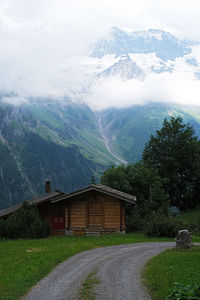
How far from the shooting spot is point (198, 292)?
34.9ft

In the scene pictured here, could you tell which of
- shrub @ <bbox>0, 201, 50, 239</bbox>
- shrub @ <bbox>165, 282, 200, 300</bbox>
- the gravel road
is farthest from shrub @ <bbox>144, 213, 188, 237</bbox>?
shrub @ <bbox>165, 282, 200, 300</bbox>

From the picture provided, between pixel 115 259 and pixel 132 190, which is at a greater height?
pixel 132 190

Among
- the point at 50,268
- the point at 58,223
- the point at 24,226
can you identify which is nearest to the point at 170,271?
the point at 50,268

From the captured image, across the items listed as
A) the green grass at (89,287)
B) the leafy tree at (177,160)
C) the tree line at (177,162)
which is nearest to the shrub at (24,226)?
the green grass at (89,287)

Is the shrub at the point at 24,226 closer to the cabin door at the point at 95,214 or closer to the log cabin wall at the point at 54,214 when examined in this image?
the cabin door at the point at 95,214

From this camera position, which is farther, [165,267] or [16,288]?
[165,267]

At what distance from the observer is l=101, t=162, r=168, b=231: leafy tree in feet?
170

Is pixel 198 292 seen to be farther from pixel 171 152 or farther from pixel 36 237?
pixel 171 152

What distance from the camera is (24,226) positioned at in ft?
122

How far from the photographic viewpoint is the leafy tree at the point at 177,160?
234ft

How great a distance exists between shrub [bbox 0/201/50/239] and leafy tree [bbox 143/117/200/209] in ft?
122

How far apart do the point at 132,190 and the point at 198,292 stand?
45.5 m

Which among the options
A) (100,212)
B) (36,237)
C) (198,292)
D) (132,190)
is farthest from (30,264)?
(132,190)

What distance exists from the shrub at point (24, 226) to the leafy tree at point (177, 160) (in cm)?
3732
